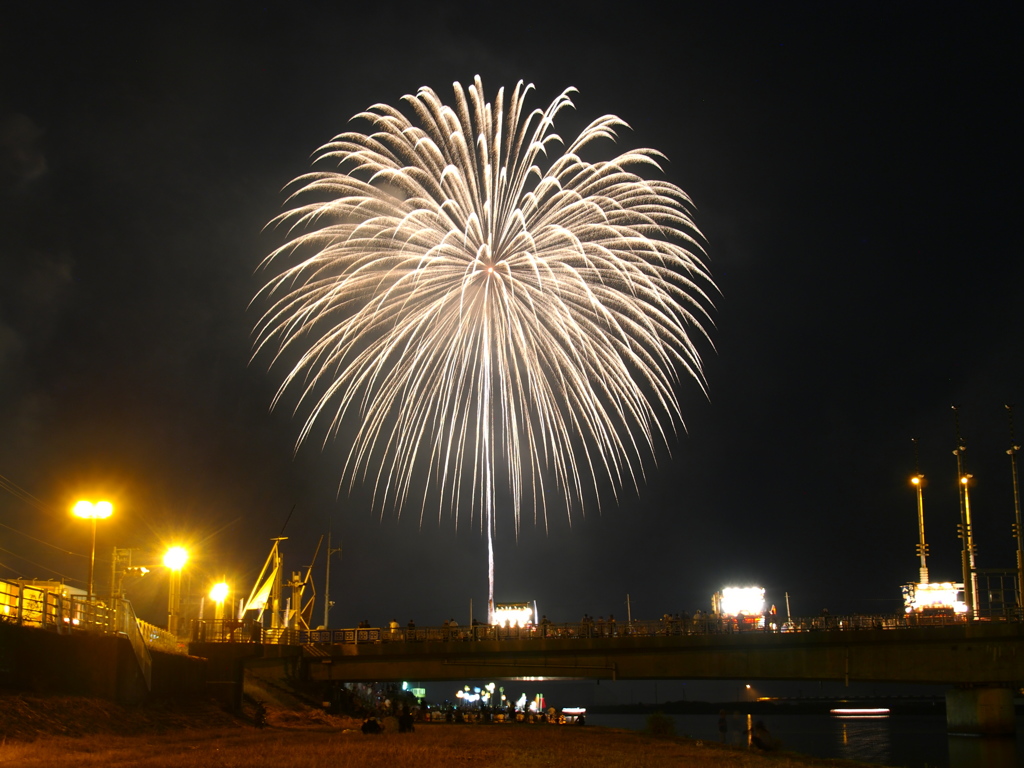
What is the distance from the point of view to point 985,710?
57.2 m

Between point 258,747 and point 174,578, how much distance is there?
26619mm

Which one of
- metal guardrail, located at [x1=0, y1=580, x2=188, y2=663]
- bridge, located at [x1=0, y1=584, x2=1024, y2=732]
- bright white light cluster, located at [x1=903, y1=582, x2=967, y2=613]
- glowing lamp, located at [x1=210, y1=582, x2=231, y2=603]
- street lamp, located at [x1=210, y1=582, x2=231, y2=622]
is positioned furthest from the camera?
bright white light cluster, located at [x1=903, y1=582, x2=967, y2=613]

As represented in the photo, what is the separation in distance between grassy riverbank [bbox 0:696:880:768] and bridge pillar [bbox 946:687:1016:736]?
2409cm

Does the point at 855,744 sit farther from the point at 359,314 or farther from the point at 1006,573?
the point at 359,314

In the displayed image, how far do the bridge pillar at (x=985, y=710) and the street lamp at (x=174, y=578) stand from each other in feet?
148

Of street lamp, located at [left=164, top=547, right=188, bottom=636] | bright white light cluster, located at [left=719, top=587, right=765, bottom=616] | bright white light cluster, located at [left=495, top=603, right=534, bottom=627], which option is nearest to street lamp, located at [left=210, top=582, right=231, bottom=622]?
street lamp, located at [left=164, top=547, right=188, bottom=636]

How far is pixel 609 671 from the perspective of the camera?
180 feet

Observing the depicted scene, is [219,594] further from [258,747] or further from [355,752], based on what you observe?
[355,752]

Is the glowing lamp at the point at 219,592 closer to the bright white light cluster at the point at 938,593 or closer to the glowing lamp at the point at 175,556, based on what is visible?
the glowing lamp at the point at 175,556

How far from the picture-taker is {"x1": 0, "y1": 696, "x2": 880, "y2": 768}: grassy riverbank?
22656mm

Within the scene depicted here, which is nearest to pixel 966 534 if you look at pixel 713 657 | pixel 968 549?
pixel 968 549

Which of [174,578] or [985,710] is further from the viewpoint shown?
[985,710]

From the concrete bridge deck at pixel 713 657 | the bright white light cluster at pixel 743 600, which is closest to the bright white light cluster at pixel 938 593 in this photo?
the bright white light cluster at pixel 743 600

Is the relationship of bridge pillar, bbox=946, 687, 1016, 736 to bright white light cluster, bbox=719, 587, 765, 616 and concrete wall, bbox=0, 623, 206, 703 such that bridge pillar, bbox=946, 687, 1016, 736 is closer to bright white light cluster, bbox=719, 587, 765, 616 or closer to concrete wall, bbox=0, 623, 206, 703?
bright white light cluster, bbox=719, 587, 765, 616
